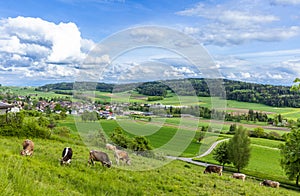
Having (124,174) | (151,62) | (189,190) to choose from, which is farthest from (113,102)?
(189,190)

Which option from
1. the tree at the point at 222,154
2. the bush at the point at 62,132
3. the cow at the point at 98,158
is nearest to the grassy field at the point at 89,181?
the cow at the point at 98,158

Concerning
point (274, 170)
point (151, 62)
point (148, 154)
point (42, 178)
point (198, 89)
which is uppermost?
point (151, 62)

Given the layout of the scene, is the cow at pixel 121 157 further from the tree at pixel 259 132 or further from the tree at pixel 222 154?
the tree at pixel 259 132

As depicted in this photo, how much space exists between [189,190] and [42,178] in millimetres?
5783

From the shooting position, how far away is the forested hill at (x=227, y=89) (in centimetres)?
1277

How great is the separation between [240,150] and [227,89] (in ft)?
203

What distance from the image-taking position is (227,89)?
11431cm

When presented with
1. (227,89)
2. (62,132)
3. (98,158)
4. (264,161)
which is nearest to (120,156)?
(98,158)

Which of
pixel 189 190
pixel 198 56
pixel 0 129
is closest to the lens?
pixel 189 190

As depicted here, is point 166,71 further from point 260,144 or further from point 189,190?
point 260,144

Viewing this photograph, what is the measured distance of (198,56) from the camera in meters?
11.3

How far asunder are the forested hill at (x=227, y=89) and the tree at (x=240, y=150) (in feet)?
46.9

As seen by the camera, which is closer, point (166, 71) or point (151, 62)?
point (151, 62)

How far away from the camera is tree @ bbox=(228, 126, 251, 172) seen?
55844mm
